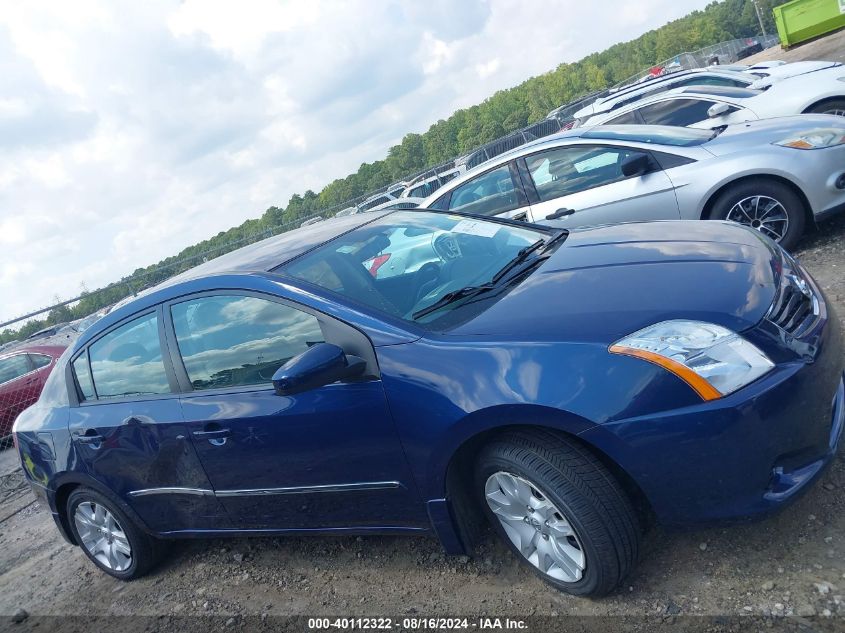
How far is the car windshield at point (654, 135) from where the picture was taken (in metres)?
6.17

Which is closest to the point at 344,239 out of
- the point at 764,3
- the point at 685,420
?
the point at 685,420

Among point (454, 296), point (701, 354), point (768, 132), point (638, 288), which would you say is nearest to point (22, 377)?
point (454, 296)

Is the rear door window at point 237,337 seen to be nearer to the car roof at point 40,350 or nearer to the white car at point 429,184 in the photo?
the car roof at point 40,350

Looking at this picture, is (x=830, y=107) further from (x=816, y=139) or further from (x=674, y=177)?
(x=674, y=177)

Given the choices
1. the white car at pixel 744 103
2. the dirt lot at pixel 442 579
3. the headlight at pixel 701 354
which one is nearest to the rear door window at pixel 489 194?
the white car at pixel 744 103

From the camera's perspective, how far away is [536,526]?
→ 8.80 ft

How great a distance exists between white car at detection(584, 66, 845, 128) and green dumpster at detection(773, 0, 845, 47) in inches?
1072

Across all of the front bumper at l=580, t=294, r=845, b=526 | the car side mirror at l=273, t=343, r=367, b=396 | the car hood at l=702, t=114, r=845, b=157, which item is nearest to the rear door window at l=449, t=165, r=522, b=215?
the car hood at l=702, t=114, r=845, b=157

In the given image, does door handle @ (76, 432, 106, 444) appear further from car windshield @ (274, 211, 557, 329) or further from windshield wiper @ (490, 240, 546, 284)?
windshield wiper @ (490, 240, 546, 284)

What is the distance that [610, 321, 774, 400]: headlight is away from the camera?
2299mm

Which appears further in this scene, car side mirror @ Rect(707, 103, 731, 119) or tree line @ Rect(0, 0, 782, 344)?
tree line @ Rect(0, 0, 782, 344)

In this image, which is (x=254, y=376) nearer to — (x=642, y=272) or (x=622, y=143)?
(x=642, y=272)

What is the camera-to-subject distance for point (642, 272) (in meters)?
2.87

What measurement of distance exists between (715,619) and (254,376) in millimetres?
2103
